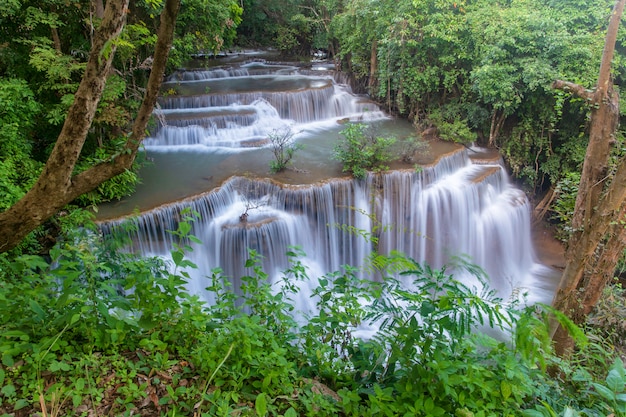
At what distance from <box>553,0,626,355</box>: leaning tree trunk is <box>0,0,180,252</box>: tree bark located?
4.30 meters

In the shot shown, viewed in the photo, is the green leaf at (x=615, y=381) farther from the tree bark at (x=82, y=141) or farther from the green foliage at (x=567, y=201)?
the green foliage at (x=567, y=201)

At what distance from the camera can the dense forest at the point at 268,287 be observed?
1979 millimetres

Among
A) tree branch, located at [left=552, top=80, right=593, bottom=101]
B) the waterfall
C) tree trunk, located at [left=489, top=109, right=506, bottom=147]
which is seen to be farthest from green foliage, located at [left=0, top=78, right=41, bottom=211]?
tree trunk, located at [left=489, top=109, right=506, bottom=147]

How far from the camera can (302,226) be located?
23.7ft

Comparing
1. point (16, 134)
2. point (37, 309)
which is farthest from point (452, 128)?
point (37, 309)

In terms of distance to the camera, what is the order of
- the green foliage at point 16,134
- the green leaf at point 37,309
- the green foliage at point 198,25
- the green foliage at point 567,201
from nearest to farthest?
the green leaf at point 37,309
the green foliage at point 16,134
the green foliage at point 567,201
the green foliage at point 198,25

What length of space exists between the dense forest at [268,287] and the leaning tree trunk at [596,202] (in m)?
0.03

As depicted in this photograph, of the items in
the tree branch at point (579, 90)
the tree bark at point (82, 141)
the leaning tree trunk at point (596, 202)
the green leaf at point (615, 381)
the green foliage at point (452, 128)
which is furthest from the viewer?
the green foliage at point (452, 128)

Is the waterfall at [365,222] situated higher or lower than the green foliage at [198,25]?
lower

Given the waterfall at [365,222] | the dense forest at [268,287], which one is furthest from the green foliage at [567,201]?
the waterfall at [365,222]

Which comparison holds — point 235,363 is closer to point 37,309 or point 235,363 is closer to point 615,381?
point 37,309

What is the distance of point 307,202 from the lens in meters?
7.25

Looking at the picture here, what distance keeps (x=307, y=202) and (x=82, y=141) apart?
5066 mm

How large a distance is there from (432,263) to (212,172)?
518 centimetres
